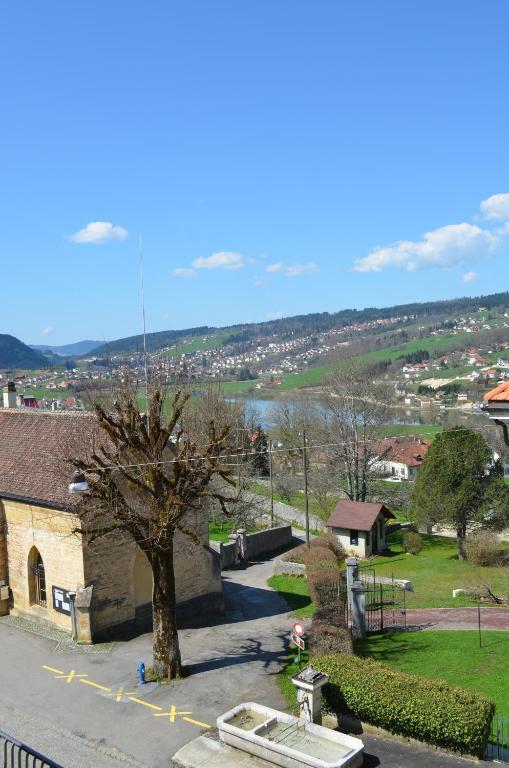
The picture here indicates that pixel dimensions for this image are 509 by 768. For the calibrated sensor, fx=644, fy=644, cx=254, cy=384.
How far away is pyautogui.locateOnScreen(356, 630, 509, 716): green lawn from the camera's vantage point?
17172mm

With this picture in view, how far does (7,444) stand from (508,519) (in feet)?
91.7

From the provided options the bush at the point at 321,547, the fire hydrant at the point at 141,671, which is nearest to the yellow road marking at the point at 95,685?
the fire hydrant at the point at 141,671

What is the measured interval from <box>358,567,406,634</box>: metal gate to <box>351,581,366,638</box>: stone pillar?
3.91 ft

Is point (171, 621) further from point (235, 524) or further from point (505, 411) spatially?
point (235, 524)

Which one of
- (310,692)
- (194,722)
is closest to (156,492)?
(194,722)

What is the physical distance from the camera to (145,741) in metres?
15.3

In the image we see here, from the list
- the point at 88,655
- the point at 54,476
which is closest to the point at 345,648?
the point at 88,655

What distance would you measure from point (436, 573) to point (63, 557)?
2046cm

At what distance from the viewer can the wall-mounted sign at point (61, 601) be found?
2188 centimetres

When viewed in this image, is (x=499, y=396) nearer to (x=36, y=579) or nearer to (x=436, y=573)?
(x=36, y=579)

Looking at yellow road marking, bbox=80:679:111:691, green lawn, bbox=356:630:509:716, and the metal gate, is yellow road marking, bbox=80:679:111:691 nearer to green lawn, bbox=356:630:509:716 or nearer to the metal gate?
green lawn, bbox=356:630:509:716

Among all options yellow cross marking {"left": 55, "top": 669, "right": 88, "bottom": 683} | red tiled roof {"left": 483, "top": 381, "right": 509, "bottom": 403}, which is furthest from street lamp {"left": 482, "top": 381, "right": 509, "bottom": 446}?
yellow cross marking {"left": 55, "top": 669, "right": 88, "bottom": 683}

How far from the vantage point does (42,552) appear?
2275cm

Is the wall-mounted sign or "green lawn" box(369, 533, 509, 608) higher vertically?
the wall-mounted sign
